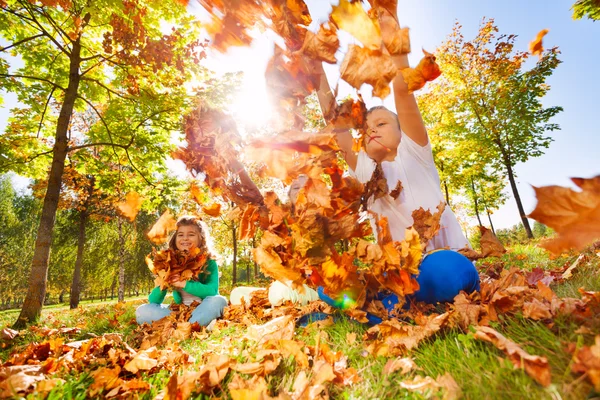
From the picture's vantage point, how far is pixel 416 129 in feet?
6.72

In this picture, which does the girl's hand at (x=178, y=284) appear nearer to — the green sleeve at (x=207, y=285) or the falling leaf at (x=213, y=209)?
the green sleeve at (x=207, y=285)

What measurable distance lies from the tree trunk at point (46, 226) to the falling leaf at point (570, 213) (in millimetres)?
6782

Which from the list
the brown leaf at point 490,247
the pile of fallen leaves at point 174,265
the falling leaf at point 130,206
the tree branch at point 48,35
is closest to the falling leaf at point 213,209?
the falling leaf at point 130,206

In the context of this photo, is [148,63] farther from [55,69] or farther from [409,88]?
[409,88]

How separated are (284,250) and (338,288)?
0.40m

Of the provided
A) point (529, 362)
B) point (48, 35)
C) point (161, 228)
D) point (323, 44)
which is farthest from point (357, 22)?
point (48, 35)

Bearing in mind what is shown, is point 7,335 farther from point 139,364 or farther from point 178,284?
point 139,364

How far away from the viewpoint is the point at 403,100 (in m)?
1.91

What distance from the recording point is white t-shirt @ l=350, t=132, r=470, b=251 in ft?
6.64

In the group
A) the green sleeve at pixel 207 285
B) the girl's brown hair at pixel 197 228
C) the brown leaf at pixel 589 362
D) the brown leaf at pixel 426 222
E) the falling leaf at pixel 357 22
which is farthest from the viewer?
the girl's brown hair at pixel 197 228

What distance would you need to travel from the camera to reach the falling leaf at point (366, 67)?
151 centimetres

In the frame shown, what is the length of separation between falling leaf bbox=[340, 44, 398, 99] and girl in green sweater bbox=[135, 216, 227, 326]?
2.66 metres

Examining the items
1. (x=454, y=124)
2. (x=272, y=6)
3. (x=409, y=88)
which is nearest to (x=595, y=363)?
(x=409, y=88)

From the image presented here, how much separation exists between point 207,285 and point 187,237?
0.65 meters
